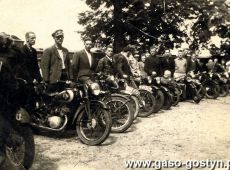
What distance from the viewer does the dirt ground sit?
6270 mm

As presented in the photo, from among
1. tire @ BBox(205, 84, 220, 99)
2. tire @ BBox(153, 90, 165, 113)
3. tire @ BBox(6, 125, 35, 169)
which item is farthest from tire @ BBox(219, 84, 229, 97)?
tire @ BBox(6, 125, 35, 169)

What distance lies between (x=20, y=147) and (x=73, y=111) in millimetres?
2642

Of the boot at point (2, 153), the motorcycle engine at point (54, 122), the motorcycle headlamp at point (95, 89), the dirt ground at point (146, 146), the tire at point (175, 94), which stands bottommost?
the dirt ground at point (146, 146)

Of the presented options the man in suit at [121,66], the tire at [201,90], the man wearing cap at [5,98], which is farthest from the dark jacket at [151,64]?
the man wearing cap at [5,98]

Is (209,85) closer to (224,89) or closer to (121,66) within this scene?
(224,89)

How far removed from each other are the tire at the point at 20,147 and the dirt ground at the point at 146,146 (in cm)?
57

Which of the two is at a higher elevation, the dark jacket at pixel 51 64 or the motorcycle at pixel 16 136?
the dark jacket at pixel 51 64

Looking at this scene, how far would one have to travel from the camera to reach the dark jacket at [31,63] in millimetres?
A: 7519

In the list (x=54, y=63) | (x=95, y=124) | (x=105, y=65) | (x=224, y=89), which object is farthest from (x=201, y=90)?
(x=95, y=124)

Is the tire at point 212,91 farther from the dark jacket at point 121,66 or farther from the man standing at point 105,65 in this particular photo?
the man standing at point 105,65

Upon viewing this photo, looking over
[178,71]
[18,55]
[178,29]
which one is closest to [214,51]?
[178,29]

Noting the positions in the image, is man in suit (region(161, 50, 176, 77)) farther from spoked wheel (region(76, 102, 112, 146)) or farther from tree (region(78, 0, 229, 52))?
spoked wheel (region(76, 102, 112, 146))

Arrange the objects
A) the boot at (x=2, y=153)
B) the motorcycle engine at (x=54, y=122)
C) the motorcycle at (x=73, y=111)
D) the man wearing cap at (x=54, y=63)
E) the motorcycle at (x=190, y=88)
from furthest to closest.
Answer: the motorcycle at (x=190, y=88), the man wearing cap at (x=54, y=63), the motorcycle at (x=73, y=111), the motorcycle engine at (x=54, y=122), the boot at (x=2, y=153)

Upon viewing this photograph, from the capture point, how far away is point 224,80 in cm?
1644
